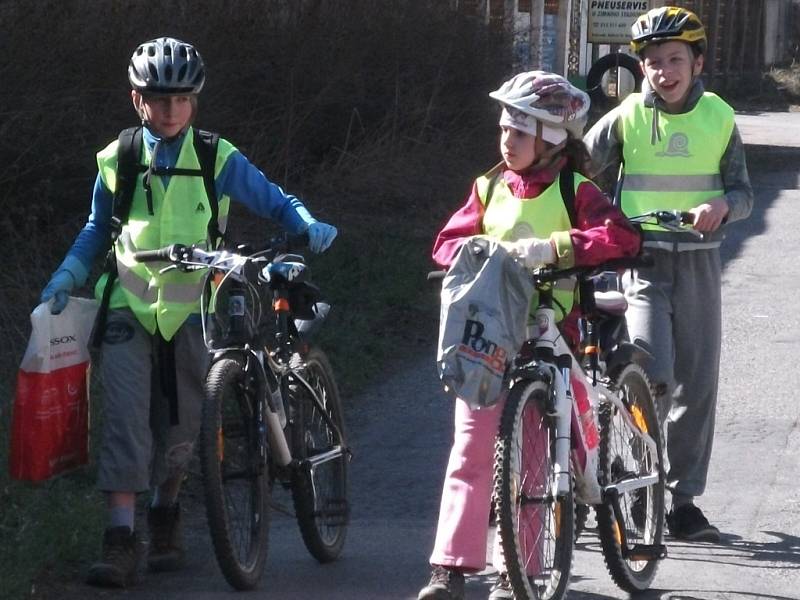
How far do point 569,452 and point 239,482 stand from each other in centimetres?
118

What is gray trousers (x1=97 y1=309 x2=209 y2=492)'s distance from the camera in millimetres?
5461

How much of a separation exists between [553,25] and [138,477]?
20.9 meters

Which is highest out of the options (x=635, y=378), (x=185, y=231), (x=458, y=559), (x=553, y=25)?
(x=553, y=25)

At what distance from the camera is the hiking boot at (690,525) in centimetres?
605

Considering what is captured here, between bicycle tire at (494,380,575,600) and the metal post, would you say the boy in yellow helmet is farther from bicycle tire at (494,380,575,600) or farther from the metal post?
the metal post

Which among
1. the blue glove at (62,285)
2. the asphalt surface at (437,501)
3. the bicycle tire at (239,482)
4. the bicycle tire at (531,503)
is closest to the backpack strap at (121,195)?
the blue glove at (62,285)

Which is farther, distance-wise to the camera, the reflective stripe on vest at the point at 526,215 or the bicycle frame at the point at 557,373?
the reflective stripe on vest at the point at 526,215

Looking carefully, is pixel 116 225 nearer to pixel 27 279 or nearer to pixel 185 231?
pixel 185 231

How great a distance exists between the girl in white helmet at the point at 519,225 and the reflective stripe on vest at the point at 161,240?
3.13ft

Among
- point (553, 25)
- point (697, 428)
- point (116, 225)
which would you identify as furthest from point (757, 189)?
point (116, 225)

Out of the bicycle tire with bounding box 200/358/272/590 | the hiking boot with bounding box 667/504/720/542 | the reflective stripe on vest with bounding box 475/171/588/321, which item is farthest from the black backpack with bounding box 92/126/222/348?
the hiking boot with bounding box 667/504/720/542

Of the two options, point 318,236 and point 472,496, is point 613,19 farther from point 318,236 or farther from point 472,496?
point 472,496

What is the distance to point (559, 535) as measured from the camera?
4.89 metres

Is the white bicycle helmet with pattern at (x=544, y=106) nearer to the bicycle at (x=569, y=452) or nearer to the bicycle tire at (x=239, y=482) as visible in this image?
the bicycle at (x=569, y=452)
